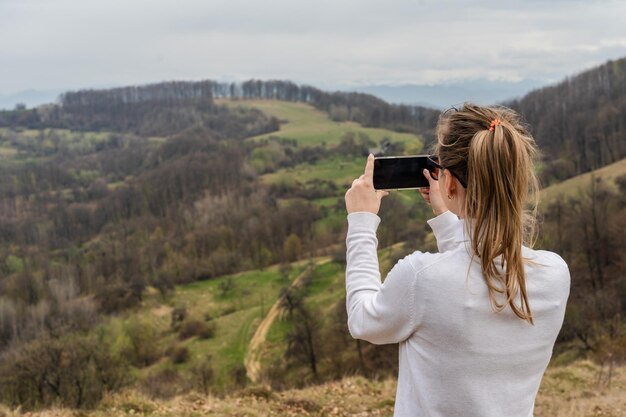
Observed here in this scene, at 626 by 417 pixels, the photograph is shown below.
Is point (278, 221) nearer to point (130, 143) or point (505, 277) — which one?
point (505, 277)

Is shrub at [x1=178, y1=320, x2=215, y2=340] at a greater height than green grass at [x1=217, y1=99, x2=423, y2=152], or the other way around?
green grass at [x1=217, y1=99, x2=423, y2=152]

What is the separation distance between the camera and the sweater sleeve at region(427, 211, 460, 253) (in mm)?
1822

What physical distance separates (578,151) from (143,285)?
59.9 meters

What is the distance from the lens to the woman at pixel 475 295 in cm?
167

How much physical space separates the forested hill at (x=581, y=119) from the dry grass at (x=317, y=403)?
158ft

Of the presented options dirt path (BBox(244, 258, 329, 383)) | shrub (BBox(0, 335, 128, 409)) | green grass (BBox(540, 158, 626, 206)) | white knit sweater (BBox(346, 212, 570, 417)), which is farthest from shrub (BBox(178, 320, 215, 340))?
white knit sweater (BBox(346, 212, 570, 417))

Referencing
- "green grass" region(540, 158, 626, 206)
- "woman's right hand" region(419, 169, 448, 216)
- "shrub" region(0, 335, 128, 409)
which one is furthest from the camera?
"green grass" region(540, 158, 626, 206)

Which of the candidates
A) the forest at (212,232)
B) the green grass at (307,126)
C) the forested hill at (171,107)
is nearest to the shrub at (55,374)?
the forest at (212,232)

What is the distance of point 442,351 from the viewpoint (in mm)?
1710

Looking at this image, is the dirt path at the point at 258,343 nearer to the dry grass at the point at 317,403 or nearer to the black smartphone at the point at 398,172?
the dry grass at the point at 317,403

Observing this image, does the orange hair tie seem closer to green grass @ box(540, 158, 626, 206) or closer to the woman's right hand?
the woman's right hand

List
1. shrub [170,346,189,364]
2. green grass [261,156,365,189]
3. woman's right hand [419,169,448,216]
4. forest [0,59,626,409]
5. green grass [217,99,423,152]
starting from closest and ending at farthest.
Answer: woman's right hand [419,169,448,216] < forest [0,59,626,409] < shrub [170,346,189,364] < green grass [261,156,365,189] < green grass [217,99,423,152]

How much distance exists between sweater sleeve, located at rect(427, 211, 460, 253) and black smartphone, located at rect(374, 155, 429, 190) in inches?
10.0

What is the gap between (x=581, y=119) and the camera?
78.7 meters
